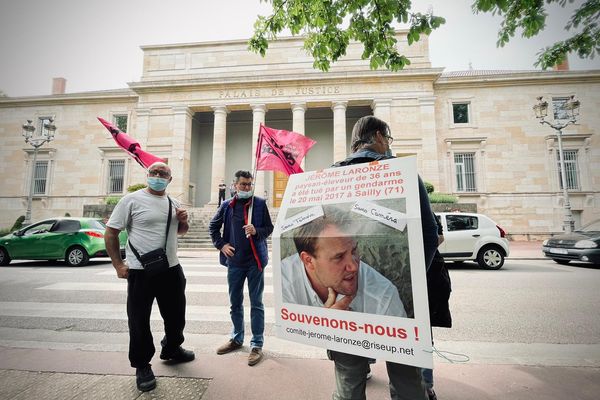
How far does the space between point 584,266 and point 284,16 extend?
11665mm

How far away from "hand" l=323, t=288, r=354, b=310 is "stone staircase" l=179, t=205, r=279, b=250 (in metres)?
13.3

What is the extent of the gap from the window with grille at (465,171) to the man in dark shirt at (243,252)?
2172 cm

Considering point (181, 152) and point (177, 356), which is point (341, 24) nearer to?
point (177, 356)

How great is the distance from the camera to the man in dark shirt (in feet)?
11.0

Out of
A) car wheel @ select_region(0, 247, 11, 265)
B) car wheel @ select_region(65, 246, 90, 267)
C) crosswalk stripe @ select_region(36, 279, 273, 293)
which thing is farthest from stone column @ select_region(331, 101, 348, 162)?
car wheel @ select_region(0, 247, 11, 265)

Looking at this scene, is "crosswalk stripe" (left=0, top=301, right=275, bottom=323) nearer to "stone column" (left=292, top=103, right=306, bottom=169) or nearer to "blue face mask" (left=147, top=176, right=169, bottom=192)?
"blue face mask" (left=147, top=176, right=169, bottom=192)

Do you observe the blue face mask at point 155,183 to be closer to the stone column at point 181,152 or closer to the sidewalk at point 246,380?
the sidewalk at point 246,380

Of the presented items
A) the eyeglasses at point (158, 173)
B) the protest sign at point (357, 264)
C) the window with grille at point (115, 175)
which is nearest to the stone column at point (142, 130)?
the window with grille at point (115, 175)

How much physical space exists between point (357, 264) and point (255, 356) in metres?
2.20

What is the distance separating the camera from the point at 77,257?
950 cm

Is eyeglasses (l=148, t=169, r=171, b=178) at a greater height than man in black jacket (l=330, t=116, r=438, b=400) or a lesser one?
greater

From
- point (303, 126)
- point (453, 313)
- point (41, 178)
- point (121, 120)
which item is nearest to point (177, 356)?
point (453, 313)

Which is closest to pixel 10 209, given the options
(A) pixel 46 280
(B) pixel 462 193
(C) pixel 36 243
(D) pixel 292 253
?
(C) pixel 36 243

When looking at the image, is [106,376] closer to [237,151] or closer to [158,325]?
[158,325]
